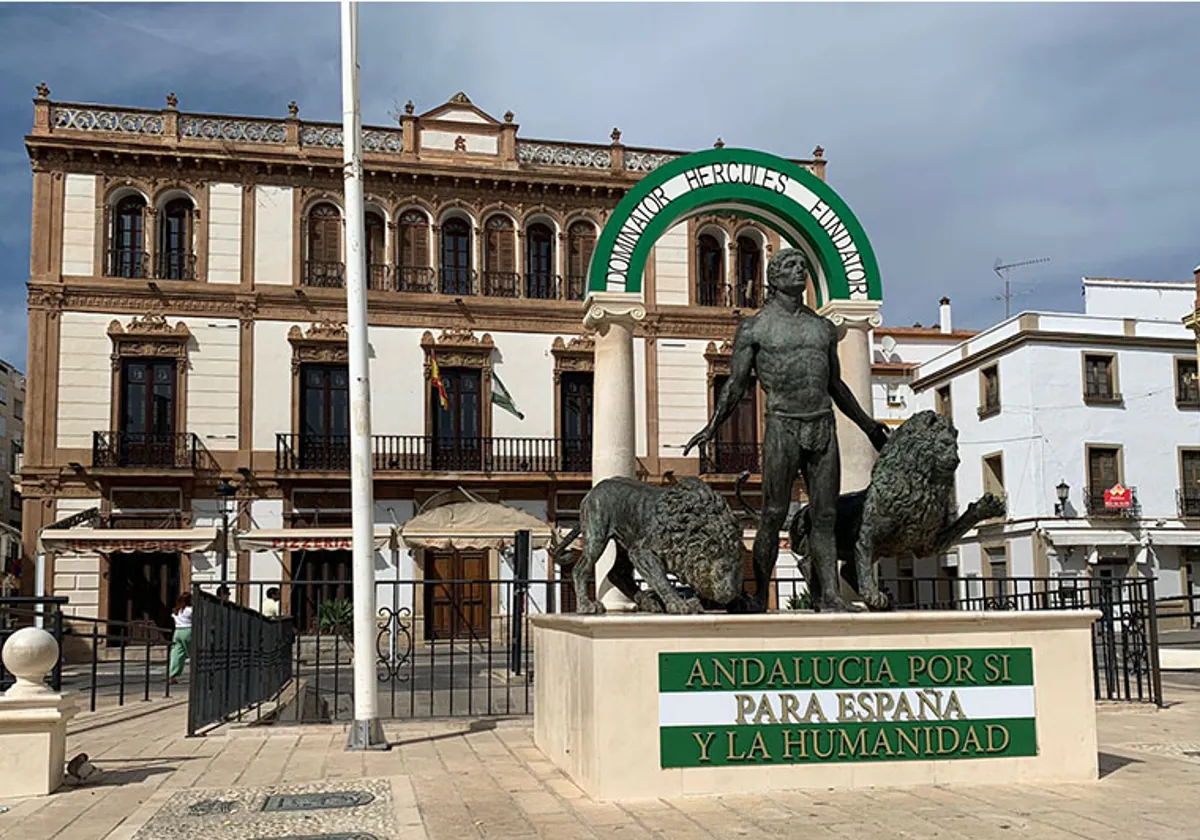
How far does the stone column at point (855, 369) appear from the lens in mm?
11609

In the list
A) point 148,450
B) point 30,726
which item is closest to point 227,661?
point 30,726

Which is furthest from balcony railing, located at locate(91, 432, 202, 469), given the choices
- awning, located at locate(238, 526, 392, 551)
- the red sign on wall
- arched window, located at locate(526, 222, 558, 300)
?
the red sign on wall

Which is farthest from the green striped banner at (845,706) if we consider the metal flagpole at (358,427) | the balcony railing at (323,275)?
the balcony railing at (323,275)

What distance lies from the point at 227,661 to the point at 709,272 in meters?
21.0

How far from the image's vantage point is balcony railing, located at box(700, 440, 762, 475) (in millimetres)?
28266

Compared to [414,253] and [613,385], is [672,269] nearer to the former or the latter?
[414,253]

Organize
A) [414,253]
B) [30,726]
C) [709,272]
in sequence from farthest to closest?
[709,272], [414,253], [30,726]

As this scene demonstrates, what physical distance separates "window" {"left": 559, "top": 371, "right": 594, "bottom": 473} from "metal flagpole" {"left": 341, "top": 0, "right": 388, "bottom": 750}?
18.6 m

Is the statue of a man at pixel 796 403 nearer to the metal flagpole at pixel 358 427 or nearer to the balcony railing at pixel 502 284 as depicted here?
the metal flagpole at pixel 358 427

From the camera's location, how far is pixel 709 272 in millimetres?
29734

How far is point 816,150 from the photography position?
29922 millimetres

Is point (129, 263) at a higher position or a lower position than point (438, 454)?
higher

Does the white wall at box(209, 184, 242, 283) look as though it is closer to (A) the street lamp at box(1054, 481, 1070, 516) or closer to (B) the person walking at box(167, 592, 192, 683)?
(B) the person walking at box(167, 592, 192, 683)

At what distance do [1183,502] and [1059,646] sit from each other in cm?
2780
